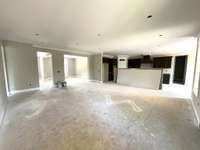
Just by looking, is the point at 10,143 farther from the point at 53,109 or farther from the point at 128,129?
the point at 128,129

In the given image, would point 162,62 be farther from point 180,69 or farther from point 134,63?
point 134,63

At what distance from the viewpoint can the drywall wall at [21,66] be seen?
16.5ft

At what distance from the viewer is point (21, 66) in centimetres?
537

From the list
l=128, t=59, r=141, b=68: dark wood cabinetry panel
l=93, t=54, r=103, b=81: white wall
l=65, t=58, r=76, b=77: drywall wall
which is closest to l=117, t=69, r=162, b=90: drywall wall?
l=93, t=54, r=103, b=81: white wall

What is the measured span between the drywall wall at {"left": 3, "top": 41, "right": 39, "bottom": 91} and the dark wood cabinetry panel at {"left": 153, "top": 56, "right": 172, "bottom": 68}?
985 centimetres

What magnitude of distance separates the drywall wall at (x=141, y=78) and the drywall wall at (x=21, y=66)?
20.0ft

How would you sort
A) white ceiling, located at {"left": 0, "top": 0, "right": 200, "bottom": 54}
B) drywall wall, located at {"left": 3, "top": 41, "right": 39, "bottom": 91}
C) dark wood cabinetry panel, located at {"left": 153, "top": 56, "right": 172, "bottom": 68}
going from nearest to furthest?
white ceiling, located at {"left": 0, "top": 0, "right": 200, "bottom": 54} < drywall wall, located at {"left": 3, "top": 41, "right": 39, "bottom": 91} < dark wood cabinetry panel, located at {"left": 153, "top": 56, "right": 172, "bottom": 68}

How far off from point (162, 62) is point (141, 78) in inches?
145

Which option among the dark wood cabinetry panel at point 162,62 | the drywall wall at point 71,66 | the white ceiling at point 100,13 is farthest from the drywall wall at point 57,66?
the dark wood cabinetry panel at point 162,62

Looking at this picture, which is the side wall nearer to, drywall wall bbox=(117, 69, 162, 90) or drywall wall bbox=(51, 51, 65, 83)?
drywall wall bbox=(51, 51, 65, 83)

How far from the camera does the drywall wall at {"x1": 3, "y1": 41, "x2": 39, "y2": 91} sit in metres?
5.03

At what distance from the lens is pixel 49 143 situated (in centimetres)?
180

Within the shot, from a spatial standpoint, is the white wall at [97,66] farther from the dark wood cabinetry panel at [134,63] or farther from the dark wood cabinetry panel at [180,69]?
the dark wood cabinetry panel at [180,69]

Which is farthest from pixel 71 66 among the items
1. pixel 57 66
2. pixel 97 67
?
pixel 57 66
